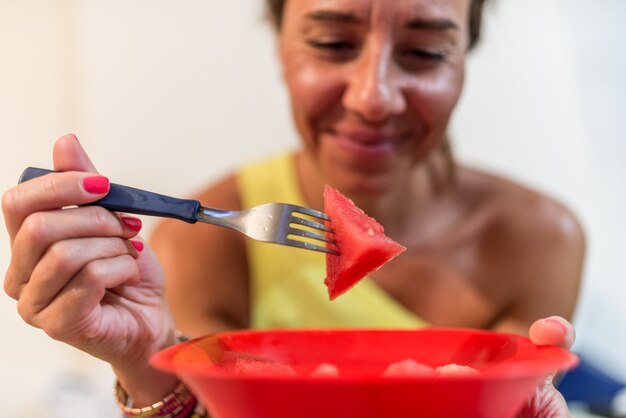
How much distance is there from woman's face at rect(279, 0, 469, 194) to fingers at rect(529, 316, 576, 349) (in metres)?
0.49

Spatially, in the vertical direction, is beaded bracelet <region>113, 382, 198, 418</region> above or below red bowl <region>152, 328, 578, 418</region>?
below

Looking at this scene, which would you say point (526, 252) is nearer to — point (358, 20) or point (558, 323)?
point (358, 20)

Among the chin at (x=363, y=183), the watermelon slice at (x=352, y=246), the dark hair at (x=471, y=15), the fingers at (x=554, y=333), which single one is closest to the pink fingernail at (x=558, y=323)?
the fingers at (x=554, y=333)

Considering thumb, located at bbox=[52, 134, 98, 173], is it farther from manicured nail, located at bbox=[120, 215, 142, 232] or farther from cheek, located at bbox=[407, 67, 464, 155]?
cheek, located at bbox=[407, 67, 464, 155]

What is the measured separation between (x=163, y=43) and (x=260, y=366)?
1688 millimetres

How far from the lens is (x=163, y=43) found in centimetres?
215

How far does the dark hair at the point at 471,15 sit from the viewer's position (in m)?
1.24

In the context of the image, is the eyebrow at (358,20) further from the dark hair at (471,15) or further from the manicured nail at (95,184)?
the manicured nail at (95,184)

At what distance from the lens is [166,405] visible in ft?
2.72

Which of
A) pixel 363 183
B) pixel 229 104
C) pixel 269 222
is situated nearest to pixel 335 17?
pixel 363 183

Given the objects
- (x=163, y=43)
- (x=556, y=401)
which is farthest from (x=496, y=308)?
(x=163, y=43)

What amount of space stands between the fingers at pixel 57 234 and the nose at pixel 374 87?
19.3 inches

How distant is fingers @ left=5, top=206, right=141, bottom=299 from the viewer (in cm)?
65

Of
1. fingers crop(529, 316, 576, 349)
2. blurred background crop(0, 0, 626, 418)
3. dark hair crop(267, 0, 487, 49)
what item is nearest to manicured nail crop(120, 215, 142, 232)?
fingers crop(529, 316, 576, 349)
